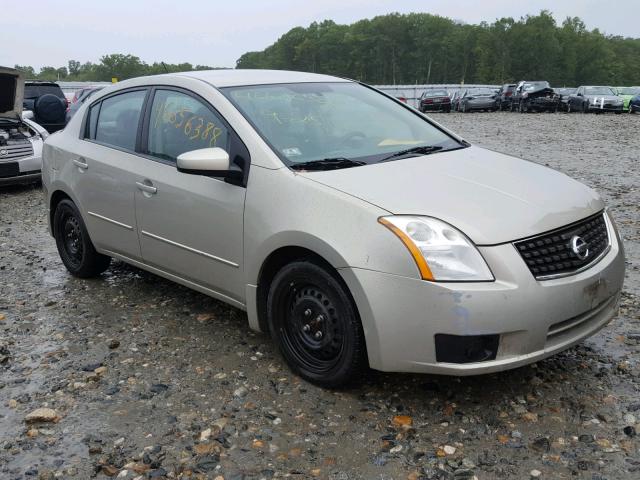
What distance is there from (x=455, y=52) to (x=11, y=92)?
432 feet

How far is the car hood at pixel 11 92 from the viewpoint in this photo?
32.3ft

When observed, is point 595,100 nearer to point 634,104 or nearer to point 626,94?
point 626,94

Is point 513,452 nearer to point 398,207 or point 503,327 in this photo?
point 503,327

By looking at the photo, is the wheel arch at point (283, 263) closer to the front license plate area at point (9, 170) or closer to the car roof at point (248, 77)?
the car roof at point (248, 77)

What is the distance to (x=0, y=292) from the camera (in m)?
5.41

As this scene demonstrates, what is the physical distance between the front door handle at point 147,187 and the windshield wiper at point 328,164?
1144 millimetres

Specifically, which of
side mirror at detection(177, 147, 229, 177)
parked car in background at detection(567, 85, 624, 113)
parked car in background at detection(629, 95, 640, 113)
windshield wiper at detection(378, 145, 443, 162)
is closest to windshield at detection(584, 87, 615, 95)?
parked car in background at detection(567, 85, 624, 113)

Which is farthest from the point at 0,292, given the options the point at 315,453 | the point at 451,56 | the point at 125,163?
the point at 451,56

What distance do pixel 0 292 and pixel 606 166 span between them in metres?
9.86

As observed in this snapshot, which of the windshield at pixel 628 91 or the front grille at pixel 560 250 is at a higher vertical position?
the windshield at pixel 628 91

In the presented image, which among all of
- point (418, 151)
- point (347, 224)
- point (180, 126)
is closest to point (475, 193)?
point (347, 224)

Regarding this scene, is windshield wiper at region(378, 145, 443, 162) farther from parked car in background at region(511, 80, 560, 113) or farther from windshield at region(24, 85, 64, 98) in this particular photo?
parked car in background at region(511, 80, 560, 113)

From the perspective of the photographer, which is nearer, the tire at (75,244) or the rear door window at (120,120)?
the rear door window at (120,120)

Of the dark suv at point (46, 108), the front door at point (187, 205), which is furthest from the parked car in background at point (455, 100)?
the front door at point (187, 205)
